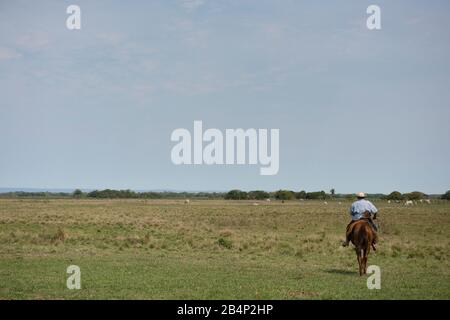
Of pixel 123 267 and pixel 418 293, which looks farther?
pixel 123 267

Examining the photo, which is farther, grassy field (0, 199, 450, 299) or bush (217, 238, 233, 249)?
bush (217, 238, 233, 249)

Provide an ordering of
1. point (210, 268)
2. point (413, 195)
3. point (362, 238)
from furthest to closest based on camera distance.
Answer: point (413, 195)
point (210, 268)
point (362, 238)

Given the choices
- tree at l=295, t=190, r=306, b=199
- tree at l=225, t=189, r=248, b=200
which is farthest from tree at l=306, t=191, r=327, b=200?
tree at l=225, t=189, r=248, b=200

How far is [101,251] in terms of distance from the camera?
25047mm

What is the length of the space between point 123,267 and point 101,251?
5.96 meters

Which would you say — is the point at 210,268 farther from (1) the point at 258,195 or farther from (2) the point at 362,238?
(1) the point at 258,195

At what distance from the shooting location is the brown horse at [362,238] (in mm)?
17500

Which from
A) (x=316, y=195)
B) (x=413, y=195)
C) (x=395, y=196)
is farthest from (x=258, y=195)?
(x=413, y=195)

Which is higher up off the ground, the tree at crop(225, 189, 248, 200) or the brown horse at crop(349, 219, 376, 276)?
the brown horse at crop(349, 219, 376, 276)

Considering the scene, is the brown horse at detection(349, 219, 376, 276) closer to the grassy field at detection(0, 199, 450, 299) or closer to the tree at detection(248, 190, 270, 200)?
the grassy field at detection(0, 199, 450, 299)

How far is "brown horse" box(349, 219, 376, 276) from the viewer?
17.5 m

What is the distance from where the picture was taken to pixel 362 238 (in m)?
17.5
